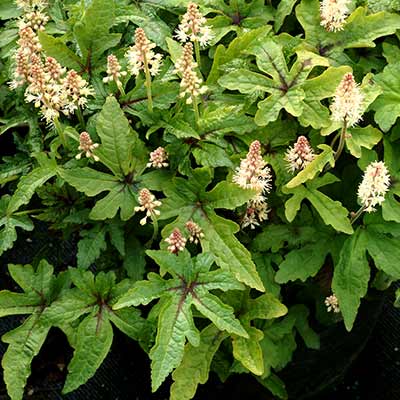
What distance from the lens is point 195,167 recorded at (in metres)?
1.51

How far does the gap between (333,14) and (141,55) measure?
436mm

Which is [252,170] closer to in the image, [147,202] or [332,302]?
[147,202]

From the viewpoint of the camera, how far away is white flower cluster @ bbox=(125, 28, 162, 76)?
52.1 inches

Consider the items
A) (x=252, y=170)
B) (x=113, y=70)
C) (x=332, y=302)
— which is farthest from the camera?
(x=332, y=302)

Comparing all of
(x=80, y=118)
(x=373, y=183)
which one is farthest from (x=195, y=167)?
(x=373, y=183)

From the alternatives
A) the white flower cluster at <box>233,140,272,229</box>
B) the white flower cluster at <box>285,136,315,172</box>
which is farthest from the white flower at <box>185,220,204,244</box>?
the white flower cluster at <box>285,136,315,172</box>

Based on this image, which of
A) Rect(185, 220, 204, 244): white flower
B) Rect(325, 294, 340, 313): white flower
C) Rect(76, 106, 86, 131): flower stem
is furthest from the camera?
Rect(325, 294, 340, 313): white flower

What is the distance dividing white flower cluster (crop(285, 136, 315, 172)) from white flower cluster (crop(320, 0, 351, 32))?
0.99ft

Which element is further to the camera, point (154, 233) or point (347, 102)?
point (154, 233)

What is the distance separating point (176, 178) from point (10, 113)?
0.54 meters

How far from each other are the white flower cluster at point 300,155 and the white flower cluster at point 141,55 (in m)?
0.34

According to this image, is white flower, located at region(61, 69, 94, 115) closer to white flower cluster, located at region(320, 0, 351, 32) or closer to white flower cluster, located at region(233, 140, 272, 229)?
white flower cluster, located at region(233, 140, 272, 229)

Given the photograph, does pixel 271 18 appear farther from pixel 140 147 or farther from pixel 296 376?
pixel 296 376

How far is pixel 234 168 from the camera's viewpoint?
142 centimetres
